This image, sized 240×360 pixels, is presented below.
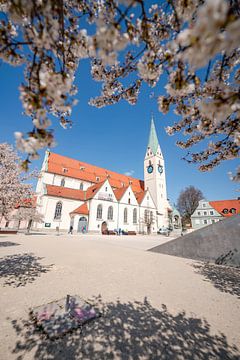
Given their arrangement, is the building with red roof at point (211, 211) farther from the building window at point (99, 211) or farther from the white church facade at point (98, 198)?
the building window at point (99, 211)

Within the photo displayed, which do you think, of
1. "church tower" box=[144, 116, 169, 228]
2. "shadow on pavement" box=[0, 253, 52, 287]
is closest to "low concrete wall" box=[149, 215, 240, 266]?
"shadow on pavement" box=[0, 253, 52, 287]

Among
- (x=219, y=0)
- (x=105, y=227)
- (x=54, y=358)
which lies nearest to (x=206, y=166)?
(x=219, y=0)

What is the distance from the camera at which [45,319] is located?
2832 millimetres

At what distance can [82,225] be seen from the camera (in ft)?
89.8

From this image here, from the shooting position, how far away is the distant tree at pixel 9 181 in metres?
9.16

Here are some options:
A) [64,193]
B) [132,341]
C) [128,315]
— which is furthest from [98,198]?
[132,341]

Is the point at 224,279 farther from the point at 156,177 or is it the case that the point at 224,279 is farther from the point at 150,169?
the point at 150,169

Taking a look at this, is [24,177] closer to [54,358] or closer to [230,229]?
[54,358]

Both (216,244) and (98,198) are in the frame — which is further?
(98,198)

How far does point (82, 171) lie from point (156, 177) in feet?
62.3

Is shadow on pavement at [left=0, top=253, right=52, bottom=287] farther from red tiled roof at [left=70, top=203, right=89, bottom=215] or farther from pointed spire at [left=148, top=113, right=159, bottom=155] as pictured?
pointed spire at [left=148, top=113, right=159, bottom=155]

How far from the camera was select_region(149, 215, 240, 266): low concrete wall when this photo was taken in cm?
774

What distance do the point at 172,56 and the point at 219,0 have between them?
0.50 m

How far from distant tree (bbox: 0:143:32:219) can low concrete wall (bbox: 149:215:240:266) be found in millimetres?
11162
